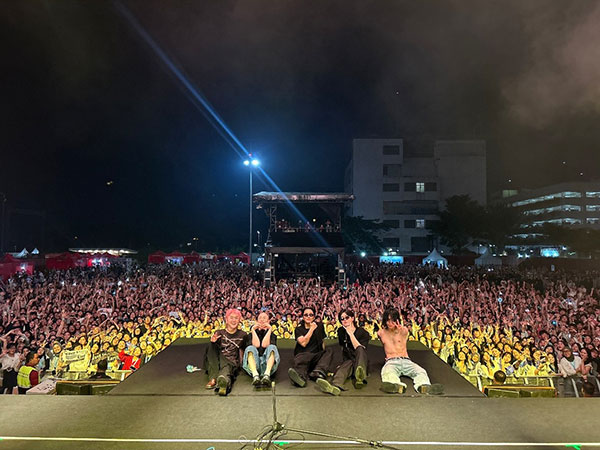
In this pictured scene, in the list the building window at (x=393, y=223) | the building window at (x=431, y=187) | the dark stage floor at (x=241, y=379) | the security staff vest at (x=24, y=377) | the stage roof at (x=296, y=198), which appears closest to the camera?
the dark stage floor at (x=241, y=379)

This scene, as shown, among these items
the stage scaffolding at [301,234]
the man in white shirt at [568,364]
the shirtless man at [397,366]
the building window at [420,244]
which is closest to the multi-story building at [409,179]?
the building window at [420,244]

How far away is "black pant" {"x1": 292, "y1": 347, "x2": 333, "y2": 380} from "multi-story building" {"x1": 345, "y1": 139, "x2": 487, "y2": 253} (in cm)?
4811

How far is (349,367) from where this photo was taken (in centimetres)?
595

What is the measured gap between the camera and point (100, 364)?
6.97 meters

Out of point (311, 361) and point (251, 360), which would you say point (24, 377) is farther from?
point (311, 361)

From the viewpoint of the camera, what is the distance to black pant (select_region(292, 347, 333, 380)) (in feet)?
20.1

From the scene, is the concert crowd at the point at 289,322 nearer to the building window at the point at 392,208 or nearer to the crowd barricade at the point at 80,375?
the crowd barricade at the point at 80,375

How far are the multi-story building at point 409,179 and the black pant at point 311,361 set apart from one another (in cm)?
4811

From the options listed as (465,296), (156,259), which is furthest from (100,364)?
(156,259)

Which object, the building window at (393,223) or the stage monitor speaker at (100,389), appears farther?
the building window at (393,223)

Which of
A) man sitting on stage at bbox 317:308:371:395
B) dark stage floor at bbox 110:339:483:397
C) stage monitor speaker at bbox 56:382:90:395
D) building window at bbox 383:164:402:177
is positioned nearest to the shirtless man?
dark stage floor at bbox 110:339:483:397

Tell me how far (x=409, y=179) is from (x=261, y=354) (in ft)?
165

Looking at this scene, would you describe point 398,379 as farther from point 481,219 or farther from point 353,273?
point 481,219

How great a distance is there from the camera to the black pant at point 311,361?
20.1ft
